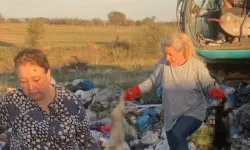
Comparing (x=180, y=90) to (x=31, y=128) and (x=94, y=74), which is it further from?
(x=94, y=74)

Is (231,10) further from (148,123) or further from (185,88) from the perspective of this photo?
(185,88)

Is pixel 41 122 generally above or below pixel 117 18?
above

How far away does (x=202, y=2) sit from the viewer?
12.4 m

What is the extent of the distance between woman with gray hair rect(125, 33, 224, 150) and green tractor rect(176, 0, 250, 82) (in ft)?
20.0

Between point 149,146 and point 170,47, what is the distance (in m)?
2.88

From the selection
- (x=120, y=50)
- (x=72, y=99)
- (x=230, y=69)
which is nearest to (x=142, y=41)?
(x=120, y=50)

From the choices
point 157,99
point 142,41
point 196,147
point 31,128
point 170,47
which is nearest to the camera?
point 31,128

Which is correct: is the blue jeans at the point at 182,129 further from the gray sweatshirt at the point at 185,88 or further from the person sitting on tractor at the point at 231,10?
the person sitting on tractor at the point at 231,10

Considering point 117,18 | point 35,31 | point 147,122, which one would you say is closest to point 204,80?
point 147,122

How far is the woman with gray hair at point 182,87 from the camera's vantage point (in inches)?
224

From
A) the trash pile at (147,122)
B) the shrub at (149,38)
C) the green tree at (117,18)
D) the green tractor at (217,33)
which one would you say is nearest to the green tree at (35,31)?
the shrub at (149,38)

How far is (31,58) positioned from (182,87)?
2.67m

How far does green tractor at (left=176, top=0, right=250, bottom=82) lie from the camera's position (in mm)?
11750

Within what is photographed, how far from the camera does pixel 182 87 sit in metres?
5.71
